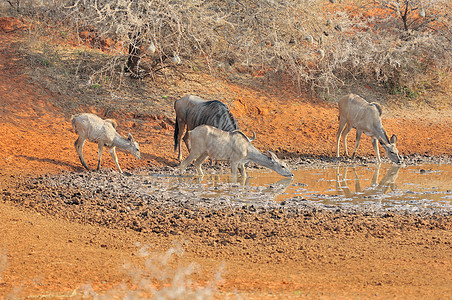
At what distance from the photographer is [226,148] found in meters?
12.2

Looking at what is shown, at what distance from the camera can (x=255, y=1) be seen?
16.5 metres

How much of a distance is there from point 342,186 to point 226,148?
2598 millimetres

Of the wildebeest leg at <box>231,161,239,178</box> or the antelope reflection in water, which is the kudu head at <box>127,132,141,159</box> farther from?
the antelope reflection in water

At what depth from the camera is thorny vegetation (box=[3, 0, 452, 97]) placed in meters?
15.3

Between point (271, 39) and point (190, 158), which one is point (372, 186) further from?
point (271, 39)

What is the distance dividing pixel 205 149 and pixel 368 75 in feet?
39.5

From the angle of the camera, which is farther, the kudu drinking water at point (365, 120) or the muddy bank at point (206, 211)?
the kudu drinking water at point (365, 120)

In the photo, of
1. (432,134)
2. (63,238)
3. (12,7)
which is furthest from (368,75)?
(63,238)

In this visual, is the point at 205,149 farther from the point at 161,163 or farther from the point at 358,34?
the point at 358,34

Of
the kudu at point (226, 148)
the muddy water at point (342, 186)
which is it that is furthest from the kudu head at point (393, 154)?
the kudu at point (226, 148)

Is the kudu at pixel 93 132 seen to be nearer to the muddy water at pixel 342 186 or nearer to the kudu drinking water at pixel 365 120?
the muddy water at pixel 342 186

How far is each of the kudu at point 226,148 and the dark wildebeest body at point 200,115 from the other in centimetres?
108

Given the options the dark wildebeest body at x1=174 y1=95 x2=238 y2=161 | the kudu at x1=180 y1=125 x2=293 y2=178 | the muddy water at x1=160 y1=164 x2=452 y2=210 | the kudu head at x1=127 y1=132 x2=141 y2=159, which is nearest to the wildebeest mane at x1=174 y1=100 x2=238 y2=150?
the dark wildebeest body at x1=174 y1=95 x2=238 y2=161

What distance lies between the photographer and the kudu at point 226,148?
477 inches
